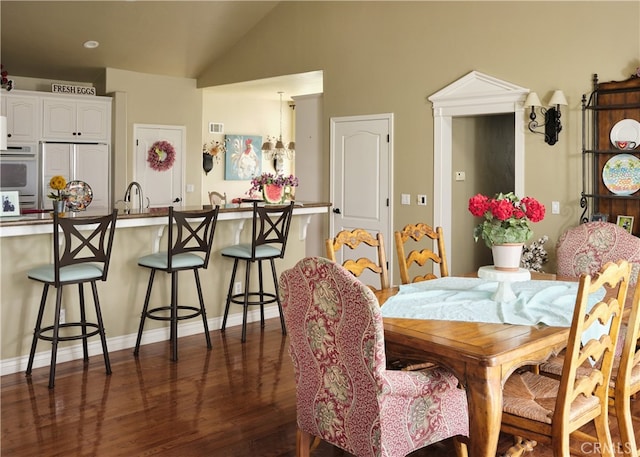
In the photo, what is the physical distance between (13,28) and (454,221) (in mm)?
5141

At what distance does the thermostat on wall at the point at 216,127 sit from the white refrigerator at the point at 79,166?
6.36 ft

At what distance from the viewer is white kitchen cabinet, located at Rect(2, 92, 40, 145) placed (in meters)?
7.16

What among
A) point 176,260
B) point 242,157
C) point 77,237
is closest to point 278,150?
point 242,157

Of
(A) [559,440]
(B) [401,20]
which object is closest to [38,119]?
(B) [401,20]

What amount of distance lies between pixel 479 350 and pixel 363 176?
15.6ft

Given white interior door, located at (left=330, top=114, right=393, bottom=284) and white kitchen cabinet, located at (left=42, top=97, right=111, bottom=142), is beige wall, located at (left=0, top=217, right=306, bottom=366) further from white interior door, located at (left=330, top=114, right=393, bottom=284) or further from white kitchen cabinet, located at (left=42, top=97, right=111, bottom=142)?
white kitchen cabinet, located at (left=42, top=97, right=111, bottom=142)

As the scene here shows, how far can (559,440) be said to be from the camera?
2.20 m

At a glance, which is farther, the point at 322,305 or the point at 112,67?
the point at 112,67

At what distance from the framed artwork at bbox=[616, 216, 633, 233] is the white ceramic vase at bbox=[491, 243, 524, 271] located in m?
2.56

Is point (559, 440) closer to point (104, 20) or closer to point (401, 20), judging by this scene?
point (401, 20)

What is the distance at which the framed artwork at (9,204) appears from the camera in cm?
416

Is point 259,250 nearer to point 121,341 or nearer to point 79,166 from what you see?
point 121,341

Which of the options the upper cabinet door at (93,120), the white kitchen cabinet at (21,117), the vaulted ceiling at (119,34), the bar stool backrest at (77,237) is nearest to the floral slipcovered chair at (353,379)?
the bar stool backrest at (77,237)

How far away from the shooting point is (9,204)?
418 centimetres
